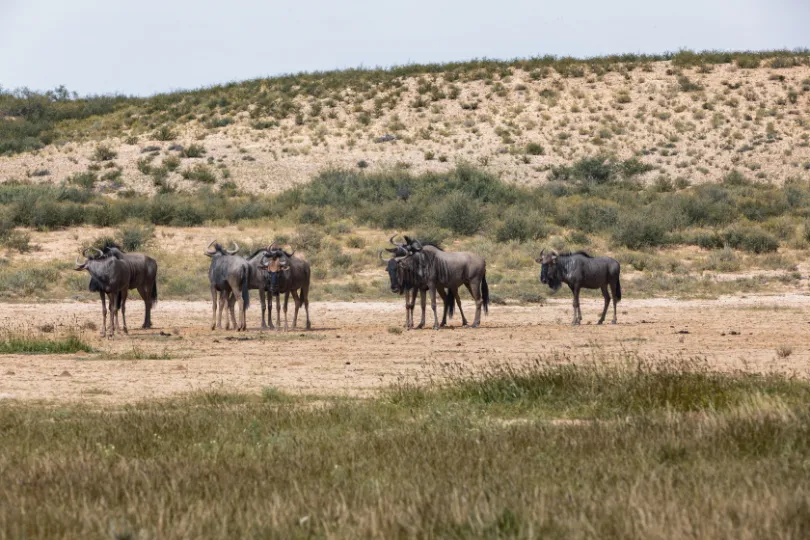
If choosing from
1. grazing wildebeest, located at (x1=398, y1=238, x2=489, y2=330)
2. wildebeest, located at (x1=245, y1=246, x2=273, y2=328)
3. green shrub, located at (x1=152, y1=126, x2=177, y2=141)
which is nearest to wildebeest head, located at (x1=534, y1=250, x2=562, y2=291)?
grazing wildebeest, located at (x1=398, y1=238, x2=489, y2=330)

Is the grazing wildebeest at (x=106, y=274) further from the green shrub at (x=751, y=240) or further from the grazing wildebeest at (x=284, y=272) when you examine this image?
the green shrub at (x=751, y=240)

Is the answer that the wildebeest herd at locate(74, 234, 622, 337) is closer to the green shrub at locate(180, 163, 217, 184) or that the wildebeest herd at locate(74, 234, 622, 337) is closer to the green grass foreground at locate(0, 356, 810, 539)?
the green grass foreground at locate(0, 356, 810, 539)

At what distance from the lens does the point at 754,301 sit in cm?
2891

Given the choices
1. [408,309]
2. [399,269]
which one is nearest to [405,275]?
[399,269]

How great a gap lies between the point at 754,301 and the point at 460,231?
46.6 ft

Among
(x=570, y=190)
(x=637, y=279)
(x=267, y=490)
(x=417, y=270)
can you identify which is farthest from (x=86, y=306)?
(x=570, y=190)

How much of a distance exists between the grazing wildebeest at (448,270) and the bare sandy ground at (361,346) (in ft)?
2.44

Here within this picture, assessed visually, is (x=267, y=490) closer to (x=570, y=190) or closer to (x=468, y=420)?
(x=468, y=420)

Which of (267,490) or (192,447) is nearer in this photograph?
(267,490)

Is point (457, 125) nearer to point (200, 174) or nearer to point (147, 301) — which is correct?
point (200, 174)

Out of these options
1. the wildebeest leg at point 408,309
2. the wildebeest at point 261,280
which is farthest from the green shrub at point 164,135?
the wildebeest leg at point 408,309

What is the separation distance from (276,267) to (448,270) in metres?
3.58

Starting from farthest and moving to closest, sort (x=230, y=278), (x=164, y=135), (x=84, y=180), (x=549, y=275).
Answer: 1. (x=164, y=135)
2. (x=84, y=180)
3. (x=549, y=275)
4. (x=230, y=278)

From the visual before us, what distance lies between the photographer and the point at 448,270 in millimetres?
24859
